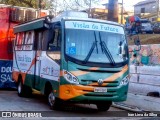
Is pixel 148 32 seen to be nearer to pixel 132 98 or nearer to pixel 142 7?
pixel 132 98

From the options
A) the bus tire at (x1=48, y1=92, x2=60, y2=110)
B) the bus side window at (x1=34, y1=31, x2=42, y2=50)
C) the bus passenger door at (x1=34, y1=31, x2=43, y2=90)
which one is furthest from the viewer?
the bus side window at (x1=34, y1=31, x2=42, y2=50)

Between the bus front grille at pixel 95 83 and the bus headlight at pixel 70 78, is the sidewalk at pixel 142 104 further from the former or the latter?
the bus headlight at pixel 70 78

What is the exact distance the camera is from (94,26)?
35.7 ft

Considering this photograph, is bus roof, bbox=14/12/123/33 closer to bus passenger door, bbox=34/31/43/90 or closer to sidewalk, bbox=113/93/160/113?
bus passenger door, bbox=34/31/43/90

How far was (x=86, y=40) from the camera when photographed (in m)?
10.6

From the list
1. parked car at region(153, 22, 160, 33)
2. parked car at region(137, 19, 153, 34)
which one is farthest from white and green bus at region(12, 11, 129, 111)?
parked car at region(153, 22, 160, 33)

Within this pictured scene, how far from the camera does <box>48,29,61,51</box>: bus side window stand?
1064 centimetres

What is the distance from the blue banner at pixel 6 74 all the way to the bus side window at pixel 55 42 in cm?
611

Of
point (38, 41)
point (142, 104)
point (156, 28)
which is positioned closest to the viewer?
point (142, 104)

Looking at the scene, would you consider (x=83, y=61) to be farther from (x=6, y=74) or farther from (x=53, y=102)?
(x=6, y=74)

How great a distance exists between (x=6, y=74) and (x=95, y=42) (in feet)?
24.5

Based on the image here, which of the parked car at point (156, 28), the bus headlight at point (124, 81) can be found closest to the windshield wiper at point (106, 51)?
the bus headlight at point (124, 81)

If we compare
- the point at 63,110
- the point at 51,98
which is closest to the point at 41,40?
the point at 51,98

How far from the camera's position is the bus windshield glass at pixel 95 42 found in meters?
10.4
